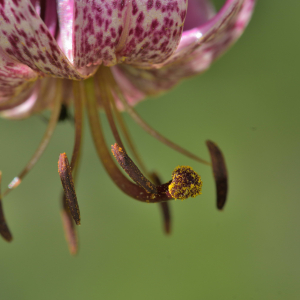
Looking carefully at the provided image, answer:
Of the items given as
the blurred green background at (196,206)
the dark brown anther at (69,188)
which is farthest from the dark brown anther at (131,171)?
the blurred green background at (196,206)

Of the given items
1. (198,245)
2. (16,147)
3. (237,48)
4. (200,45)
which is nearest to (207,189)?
(198,245)

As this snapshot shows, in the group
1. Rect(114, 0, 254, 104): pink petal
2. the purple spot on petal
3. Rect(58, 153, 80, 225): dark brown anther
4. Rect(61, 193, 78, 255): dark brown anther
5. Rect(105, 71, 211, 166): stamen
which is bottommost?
Rect(61, 193, 78, 255): dark brown anther

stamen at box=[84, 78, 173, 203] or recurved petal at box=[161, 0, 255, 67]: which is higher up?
recurved petal at box=[161, 0, 255, 67]

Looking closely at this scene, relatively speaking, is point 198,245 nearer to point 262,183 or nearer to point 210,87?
point 262,183

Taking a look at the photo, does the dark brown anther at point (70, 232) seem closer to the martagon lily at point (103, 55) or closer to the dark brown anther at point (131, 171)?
the martagon lily at point (103, 55)

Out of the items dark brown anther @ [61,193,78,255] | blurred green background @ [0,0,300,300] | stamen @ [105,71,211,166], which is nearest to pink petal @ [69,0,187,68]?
stamen @ [105,71,211,166]

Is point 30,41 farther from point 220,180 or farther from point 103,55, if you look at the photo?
point 220,180

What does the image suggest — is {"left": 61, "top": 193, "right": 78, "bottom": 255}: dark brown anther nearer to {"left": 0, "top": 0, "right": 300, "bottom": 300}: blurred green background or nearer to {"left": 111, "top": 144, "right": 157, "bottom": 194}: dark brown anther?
{"left": 111, "top": 144, "right": 157, "bottom": 194}: dark brown anther
